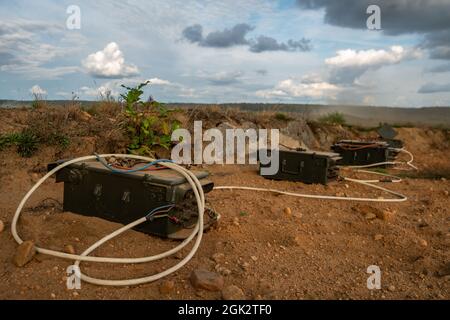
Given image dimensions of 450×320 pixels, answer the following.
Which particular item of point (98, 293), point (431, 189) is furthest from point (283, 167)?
point (98, 293)

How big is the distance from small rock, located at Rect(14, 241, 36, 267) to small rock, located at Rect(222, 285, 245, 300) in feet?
4.40

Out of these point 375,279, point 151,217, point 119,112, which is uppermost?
point 119,112

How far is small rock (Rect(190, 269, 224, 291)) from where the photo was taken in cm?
247

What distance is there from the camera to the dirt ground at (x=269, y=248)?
8.26 feet

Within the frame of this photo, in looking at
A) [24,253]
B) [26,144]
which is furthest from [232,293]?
[26,144]

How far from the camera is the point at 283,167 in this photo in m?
5.96

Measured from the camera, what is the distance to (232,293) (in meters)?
2.40

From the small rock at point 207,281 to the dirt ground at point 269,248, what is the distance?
0.14 feet

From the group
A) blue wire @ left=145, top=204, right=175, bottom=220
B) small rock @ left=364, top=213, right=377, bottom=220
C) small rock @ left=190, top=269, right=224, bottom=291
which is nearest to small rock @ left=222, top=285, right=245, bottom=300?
small rock @ left=190, top=269, right=224, bottom=291

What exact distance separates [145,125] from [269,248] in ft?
10.7

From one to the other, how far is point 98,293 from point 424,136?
13.0 metres

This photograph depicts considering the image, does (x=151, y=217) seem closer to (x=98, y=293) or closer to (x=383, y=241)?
(x=98, y=293)

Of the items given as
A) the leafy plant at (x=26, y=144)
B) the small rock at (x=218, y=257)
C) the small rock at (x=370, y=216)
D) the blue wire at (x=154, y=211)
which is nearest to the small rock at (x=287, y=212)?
the small rock at (x=370, y=216)

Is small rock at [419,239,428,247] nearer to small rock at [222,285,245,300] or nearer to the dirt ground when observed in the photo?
the dirt ground
